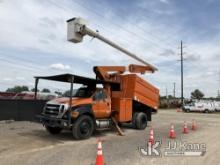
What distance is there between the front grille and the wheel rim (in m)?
1.16

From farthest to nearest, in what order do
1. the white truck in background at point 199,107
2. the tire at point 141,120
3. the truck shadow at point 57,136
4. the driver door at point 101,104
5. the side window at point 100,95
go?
the white truck in background at point 199,107, the tire at point 141,120, the side window at point 100,95, the driver door at point 101,104, the truck shadow at point 57,136

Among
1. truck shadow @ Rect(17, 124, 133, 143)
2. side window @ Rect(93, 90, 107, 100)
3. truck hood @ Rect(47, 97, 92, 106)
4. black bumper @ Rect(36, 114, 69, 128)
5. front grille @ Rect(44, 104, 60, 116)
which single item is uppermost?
side window @ Rect(93, 90, 107, 100)

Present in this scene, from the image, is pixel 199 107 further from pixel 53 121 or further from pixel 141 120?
pixel 53 121

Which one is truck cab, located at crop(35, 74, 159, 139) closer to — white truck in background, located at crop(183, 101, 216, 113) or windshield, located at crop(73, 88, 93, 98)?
windshield, located at crop(73, 88, 93, 98)

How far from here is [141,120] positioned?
1576 centimetres

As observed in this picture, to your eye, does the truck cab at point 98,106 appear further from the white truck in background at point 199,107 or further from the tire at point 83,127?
the white truck in background at point 199,107

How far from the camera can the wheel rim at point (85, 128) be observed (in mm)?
11784

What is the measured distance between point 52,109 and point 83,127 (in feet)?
5.03

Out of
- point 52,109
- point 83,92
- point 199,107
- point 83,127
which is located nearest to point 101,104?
point 83,92

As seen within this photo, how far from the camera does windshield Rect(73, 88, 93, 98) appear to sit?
13070 mm

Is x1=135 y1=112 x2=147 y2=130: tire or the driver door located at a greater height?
the driver door

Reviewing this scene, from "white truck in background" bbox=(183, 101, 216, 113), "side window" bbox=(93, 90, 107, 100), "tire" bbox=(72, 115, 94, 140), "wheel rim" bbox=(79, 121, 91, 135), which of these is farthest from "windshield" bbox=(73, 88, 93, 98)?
"white truck in background" bbox=(183, 101, 216, 113)

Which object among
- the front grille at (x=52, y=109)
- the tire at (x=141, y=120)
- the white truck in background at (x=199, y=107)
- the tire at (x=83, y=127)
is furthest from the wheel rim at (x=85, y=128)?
the white truck in background at (x=199, y=107)

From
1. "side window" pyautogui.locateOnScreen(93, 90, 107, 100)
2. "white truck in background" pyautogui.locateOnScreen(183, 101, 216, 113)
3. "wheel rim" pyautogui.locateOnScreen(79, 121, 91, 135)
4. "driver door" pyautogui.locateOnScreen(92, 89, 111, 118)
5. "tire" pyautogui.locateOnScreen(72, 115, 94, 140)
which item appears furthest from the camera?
"white truck in background" pyautogui.locateOnScreen(183, 101, 216, 113)
